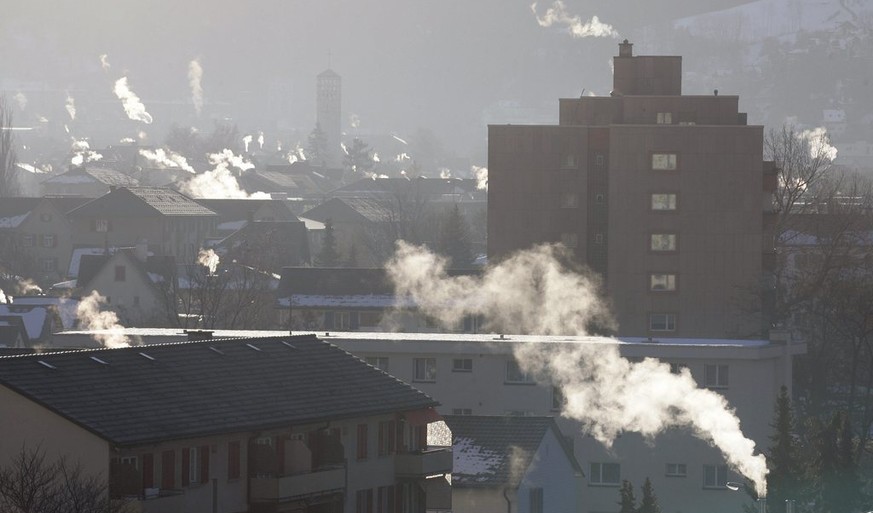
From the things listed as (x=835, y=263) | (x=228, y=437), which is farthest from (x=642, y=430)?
(x=835, y=263)

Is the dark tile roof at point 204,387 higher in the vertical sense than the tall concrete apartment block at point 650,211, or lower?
lower

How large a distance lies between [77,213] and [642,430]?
73.6 m

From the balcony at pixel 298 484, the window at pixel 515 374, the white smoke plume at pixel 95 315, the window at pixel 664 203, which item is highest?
the window at pixel 664 203

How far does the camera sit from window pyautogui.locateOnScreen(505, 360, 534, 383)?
5712cm

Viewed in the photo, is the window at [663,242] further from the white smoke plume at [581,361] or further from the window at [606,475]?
the window at [606,475]

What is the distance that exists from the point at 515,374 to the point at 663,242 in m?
22.5

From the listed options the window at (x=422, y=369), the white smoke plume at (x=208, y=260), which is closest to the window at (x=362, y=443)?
the window at (x=422, y=369)

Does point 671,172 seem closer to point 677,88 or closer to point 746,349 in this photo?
point 677,88

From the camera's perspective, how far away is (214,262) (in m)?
99.6

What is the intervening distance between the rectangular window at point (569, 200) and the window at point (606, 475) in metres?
25.4

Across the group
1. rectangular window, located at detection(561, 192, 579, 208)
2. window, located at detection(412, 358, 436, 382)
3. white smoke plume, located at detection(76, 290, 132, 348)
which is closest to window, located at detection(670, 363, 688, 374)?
window, located at detection(412, 358, 436, 382)

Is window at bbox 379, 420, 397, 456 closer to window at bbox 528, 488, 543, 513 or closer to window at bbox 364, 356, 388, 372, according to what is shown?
window at bbox 528, 488, 543, 513

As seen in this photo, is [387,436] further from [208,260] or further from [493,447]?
[208,260]

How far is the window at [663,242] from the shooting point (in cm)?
7856
